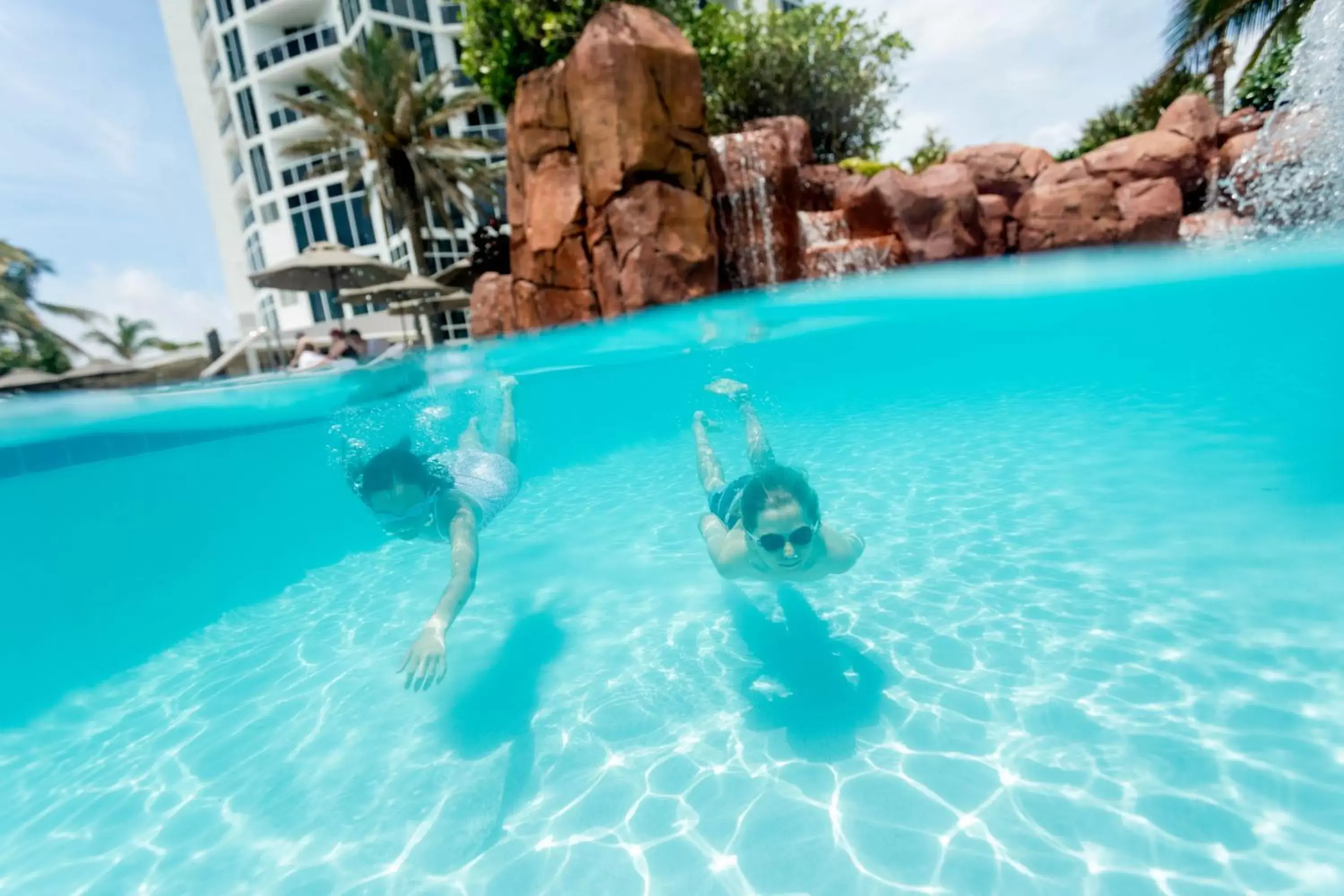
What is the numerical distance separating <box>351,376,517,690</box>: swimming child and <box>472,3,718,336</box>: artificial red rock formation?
31.3 ft

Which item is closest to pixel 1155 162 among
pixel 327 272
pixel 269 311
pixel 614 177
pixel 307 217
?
pixel 614 177

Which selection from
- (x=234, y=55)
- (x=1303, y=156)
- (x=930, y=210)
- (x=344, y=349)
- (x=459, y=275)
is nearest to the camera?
(x=344, y=349)

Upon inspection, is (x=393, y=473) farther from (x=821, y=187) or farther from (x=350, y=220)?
(x=350, y=220)

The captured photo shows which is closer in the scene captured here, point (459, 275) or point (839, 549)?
point (839, 549)

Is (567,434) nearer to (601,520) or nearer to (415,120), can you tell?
(415,120)

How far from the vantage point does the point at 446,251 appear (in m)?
31.4

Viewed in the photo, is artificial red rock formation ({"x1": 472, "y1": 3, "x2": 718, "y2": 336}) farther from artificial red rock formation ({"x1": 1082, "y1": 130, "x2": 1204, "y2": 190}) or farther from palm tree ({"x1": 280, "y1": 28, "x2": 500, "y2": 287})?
artificial red rock formation ({"x1": 1082, "y1": 130, "x2": 1204, "y2": 190})

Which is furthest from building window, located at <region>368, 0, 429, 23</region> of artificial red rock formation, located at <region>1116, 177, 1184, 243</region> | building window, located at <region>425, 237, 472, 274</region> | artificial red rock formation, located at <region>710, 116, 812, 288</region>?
artificial red rock formation, located at <region>1116, 177, 1184, 243</region>

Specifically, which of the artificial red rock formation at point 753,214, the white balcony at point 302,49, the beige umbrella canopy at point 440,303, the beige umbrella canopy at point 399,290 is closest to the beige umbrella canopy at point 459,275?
the beige umbrella canopy at point 440,303

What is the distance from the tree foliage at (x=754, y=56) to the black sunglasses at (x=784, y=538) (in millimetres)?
16872

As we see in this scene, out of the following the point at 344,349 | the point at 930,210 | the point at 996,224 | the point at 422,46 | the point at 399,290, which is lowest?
the point at 344,349

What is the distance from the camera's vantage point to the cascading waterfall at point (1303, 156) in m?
13.6

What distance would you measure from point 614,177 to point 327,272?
7.87 m

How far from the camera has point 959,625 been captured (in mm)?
4719
